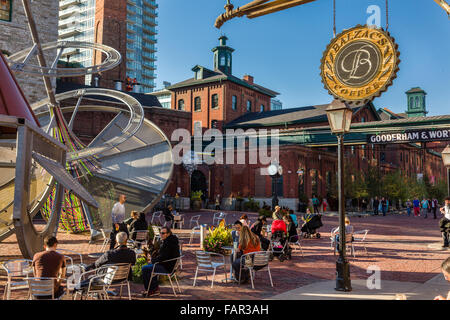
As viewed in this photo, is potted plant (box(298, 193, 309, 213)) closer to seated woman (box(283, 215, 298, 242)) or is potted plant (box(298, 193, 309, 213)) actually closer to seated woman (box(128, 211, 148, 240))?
seated woman (box(283, 215, 298, 242))

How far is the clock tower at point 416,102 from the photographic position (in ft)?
266

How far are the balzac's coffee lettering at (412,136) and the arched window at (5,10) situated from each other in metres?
27.4

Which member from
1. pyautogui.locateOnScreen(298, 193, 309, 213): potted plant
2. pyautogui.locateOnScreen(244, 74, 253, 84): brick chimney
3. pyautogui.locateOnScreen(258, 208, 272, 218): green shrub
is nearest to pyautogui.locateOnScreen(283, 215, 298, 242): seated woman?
pyautogui.locateOnScreen(258, 208, 272, 218): green shrub

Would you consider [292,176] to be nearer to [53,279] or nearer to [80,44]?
[80,44]

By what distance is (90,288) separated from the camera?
620 cm

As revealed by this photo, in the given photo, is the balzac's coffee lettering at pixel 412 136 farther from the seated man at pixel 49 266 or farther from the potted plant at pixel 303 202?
the seated man at pixel 49 266

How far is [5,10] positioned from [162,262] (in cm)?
2530

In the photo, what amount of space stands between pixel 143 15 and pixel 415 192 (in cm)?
8452

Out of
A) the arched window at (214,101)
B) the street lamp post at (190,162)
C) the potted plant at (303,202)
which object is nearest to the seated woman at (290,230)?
the potted plant at (303,202)

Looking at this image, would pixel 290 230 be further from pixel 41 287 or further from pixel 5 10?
pixel 5 10

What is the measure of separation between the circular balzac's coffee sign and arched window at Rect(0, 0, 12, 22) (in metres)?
26.0

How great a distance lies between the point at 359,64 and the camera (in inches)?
234

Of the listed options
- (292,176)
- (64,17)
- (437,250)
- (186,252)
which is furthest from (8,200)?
(64,17)

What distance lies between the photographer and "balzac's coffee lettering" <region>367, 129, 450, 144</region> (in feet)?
89.9
